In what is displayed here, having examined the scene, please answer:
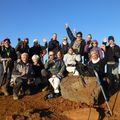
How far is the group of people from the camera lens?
13500mm

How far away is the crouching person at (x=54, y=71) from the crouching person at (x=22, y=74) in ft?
3.04

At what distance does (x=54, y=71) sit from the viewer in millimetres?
14062

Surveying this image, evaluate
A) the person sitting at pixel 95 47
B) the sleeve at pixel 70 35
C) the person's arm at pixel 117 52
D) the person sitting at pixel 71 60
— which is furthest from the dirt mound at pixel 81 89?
the sleeve at pixel 70 35

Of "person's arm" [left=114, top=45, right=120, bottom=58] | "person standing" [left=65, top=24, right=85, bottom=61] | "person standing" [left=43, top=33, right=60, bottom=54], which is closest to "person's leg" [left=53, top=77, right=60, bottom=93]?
"person standing" [left=65, top=24, right=85, bottom=61]

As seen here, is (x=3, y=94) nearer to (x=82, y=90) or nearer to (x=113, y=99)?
(x=82, y=90)

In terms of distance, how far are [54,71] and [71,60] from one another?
1.02 metres

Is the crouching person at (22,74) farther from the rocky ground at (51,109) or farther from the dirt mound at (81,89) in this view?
the dirt mound at (81,89)

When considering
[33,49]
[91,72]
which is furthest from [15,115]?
[33,49]

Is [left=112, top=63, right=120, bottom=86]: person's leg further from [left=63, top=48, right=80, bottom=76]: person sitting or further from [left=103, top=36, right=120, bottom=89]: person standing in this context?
[left=63, top=48, right=80, bottom=76]: person sitting

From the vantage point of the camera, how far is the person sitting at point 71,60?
1436 cm

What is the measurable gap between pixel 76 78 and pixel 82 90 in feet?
2.51

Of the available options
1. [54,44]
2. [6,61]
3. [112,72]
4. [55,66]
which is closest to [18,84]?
[6,61]

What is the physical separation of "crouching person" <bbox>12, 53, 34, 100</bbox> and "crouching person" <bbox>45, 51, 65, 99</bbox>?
36.4 inches

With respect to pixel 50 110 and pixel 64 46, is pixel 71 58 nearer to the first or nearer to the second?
pixel 64 46
